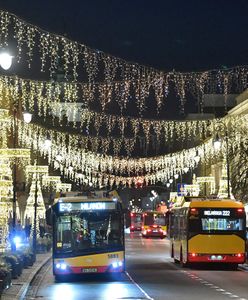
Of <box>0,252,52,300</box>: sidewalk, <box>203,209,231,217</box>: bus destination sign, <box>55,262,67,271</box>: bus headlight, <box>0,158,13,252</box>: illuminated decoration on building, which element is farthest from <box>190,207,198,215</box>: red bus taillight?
<box>55,262,67,271</box>: bus headlight

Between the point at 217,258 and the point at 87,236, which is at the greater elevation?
the point at 87,236

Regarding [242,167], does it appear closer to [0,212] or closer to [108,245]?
[0,212]

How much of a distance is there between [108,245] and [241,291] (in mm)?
6318

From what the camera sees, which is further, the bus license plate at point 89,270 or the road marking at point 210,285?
the bus license plate at point 89,270

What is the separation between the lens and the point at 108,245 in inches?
1154

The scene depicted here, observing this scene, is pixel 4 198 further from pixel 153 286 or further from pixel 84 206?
pixel 153 286

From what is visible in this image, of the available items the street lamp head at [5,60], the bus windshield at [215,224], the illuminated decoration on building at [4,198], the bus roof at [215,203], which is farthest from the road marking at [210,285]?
the illuminated decoration on building at [4,198]

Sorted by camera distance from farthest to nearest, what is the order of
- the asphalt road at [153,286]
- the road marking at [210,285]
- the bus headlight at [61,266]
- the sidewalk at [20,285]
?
the bus headlight at [61,266]
the road marking at [210,285]
the asphalt road at [153,286]
the sidewalk at [20,285]

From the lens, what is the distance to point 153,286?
2695 centimetres

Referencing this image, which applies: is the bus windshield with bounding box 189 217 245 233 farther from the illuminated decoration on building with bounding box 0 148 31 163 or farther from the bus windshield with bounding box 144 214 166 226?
the bus windshield with bounding box 144 214 166 226

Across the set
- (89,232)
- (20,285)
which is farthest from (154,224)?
(20,285)

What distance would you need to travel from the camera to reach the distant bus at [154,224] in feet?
320

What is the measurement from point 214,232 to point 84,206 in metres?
8.98

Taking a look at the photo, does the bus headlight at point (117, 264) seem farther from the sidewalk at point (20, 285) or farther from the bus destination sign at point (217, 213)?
the bus destination sign at point (217, 213)
